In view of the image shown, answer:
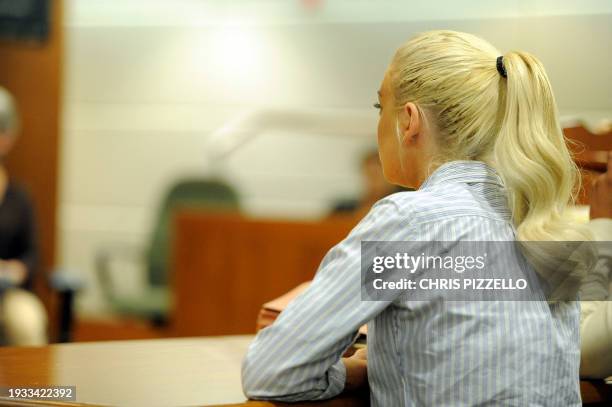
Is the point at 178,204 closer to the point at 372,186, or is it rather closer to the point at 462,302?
the point at 372,186

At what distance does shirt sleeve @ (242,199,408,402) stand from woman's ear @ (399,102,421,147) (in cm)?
13

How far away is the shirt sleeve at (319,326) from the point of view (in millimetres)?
1121

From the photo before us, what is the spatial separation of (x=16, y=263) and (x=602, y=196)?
8.27 feet

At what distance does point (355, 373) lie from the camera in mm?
1243

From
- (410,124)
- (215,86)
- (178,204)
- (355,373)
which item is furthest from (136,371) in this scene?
(215,86)

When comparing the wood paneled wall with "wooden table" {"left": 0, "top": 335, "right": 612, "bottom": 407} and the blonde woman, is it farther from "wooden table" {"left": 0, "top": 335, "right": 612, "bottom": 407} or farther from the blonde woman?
the blonde woman

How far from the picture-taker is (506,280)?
1.17 metres

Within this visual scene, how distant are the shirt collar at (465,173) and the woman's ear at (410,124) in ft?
0.21

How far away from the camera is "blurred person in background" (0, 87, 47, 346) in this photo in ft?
10.5

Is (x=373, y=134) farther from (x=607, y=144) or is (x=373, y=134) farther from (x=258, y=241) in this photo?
(x=607, y=144)

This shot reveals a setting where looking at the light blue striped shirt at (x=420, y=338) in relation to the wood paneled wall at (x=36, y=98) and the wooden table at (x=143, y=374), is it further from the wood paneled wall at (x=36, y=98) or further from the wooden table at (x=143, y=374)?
the wood paneled wall at (x=36, y=98)

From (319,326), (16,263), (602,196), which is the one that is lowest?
(16,263)

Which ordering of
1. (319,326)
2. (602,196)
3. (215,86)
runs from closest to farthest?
1. (319,326)
2. (602,196)
3. (215,86)

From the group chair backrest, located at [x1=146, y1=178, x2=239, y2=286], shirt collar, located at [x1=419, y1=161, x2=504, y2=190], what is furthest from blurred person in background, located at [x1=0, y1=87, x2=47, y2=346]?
shirt collar, located at [x1=419, y1=161, x2=504, y2=190]
